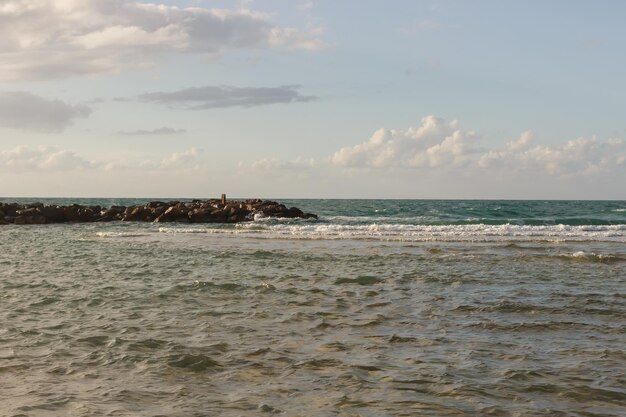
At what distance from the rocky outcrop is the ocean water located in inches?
1092

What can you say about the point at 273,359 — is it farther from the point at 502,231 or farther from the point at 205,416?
the point at 502,231

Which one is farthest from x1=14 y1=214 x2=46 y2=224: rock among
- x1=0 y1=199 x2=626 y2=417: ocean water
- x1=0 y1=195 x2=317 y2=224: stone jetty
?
x1=0 y1=199 x2=626 y2=417: ocean water

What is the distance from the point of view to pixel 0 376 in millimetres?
7387

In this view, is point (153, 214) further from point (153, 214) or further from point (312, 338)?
point (312, 338)

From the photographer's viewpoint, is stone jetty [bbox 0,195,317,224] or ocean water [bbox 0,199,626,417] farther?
stone jetty [bbox 0,195,317,224]

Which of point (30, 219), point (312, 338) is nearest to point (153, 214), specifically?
point (30, 219)

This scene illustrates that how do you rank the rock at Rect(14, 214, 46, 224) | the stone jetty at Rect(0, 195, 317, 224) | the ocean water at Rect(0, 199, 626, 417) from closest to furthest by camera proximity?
the ocean water at Rect(0, 199, 626, 417) → the rock at Rect(14, 214, 46, 224) → the stone jetty at Rect(0, 195, 317, 224)

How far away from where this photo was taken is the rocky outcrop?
157 feet

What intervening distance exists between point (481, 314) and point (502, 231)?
88.2 ft

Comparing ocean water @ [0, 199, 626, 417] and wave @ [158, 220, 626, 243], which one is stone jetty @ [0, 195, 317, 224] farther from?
ocean water @ [0, 199, 626, 417]

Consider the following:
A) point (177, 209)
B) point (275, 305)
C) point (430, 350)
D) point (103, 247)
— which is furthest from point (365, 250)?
point (177, 209)

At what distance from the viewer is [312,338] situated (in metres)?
9.36

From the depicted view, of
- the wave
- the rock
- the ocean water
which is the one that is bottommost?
the ocean water

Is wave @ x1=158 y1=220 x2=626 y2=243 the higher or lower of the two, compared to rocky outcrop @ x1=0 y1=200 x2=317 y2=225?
lower
